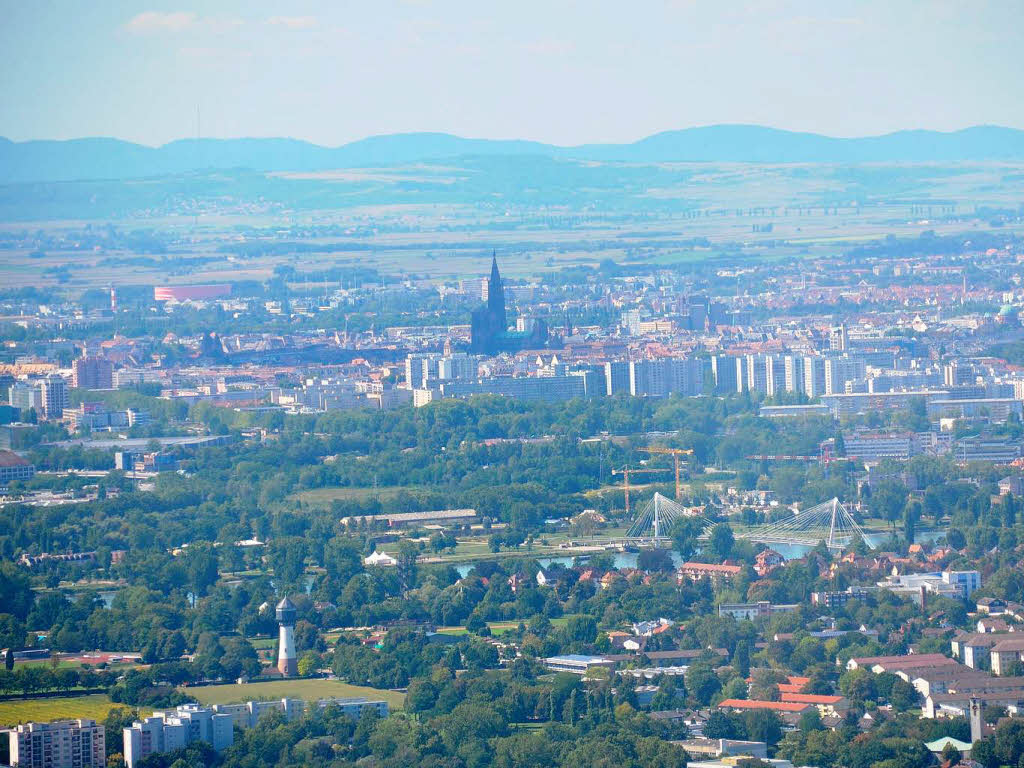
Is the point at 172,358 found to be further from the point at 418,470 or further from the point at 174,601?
the point at 174,601

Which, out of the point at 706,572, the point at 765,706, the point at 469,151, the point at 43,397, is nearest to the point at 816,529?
the point at 706,572

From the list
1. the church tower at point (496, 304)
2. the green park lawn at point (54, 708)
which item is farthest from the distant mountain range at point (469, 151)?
the green park lawn at point (54, 708)

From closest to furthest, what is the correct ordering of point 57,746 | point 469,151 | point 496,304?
point 57,746 → point 496,304 → point 469,151

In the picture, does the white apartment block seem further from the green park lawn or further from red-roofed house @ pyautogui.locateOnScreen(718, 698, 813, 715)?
red-roofed house @ pyautogui.locateOnScreen(718, 698, 813, 715)

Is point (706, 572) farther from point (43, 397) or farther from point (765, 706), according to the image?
point (43, 397)

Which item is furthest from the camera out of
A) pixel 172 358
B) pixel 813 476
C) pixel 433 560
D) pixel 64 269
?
pixel 64 269

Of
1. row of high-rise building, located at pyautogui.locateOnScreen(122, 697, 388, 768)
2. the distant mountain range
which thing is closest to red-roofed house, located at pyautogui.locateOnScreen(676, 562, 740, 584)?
row of high-rise building, located at pyautogui.locateOnScreen(122, 697, 388, 768)

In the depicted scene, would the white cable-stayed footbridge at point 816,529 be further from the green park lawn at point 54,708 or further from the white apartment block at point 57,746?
the white apartment block at point 57,746

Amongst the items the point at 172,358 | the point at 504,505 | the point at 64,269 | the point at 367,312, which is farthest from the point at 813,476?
the point at 64,269
